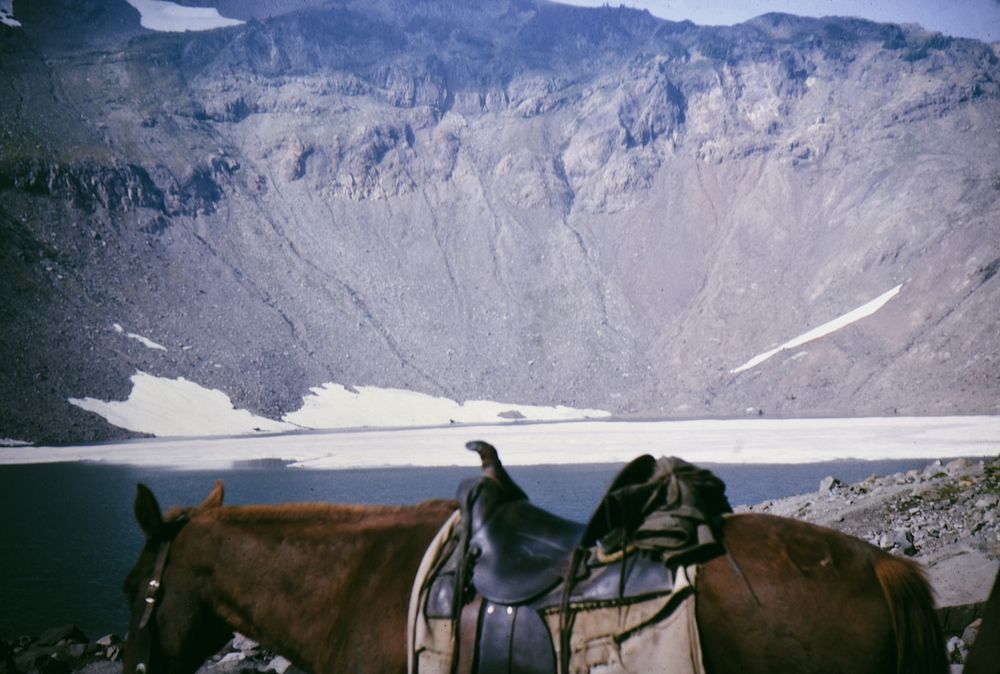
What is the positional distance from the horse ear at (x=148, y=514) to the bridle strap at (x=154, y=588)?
0.36ft

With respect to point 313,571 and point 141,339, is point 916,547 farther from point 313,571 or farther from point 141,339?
point 141,339

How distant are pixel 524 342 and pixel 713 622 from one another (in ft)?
238

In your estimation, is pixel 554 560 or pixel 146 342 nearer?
pixel 554 560

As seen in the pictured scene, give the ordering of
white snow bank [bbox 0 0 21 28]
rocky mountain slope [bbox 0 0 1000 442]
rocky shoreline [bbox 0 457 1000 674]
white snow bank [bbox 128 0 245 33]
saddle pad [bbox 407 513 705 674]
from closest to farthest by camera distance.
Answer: saddle pad [bbox 407 513 705 674], rocky shoreline [bbox 0 457 1000 674], rocky mountain slope [bbox 0 0 1000 442], white snow bank [bbox 0 0 21 28], white snow bank [bbox 128 0 245 33]

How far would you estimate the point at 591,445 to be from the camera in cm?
4391

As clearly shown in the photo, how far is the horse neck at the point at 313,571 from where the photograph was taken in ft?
11.7

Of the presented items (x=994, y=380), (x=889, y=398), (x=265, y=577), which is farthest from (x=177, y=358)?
(x=265, y=577)

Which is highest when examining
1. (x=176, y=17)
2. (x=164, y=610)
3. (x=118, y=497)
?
(x=176, y=17)

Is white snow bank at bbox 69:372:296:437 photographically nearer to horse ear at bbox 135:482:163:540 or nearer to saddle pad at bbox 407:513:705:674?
horse ear at bbox 135:482:163:540

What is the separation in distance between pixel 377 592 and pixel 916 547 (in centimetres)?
857

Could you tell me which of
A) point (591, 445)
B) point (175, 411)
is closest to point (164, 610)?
point (591, 445)

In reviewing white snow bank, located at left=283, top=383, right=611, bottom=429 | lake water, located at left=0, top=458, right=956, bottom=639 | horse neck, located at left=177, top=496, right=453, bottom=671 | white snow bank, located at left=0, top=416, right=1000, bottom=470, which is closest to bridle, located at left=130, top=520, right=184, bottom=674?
horse neck, located at left=177, top=496, right=453, bottom=671

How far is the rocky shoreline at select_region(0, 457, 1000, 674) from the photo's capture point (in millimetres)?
6742

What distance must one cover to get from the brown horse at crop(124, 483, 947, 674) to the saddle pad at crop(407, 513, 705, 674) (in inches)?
2.9
